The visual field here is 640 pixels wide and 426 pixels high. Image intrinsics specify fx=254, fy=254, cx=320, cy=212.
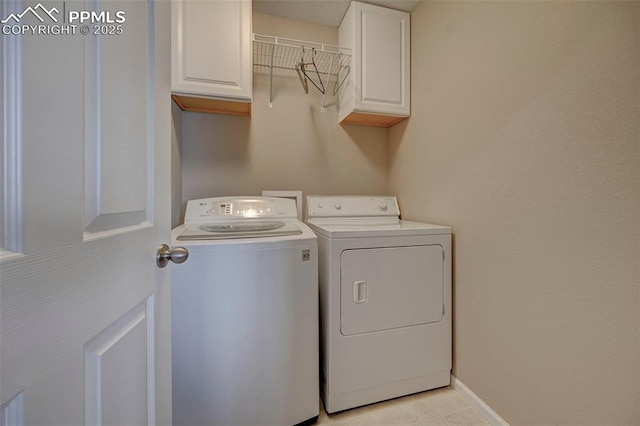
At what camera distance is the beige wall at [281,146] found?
73.7 inches

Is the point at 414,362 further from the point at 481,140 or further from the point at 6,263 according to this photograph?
the point at 6,263

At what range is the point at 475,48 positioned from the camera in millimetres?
1373

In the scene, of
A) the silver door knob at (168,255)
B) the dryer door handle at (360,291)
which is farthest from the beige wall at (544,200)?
the silver door knob at (168,255)

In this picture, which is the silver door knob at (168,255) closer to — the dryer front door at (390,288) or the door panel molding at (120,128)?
the door panel molding at (120,128)

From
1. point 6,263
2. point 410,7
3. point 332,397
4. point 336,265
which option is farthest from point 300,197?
point 6,263

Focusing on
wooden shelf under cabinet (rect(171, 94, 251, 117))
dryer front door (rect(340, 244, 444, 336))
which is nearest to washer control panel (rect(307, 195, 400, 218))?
dryer front door (rect(340, 244, 444, 336))

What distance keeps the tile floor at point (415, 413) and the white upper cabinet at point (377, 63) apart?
1866mm

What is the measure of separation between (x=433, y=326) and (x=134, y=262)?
5.01 ft

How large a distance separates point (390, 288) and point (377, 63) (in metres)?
Answer: 1.57

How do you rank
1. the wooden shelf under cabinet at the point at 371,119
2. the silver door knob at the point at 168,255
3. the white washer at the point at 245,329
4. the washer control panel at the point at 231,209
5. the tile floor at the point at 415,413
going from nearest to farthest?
the silver door knob at the point at 168,255 → the white washer at the point at 245,329 → the tile floor at the point at 415,413 → the washer control panel at the point at 231,209 → the wooden shelf under cabinet at the point at 371,119

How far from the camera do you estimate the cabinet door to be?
1.49m

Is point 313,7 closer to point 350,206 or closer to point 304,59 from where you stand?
point 304,59

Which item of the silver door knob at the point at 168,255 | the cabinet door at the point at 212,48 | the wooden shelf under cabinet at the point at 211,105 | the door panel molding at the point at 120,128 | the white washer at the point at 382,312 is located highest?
the cabinet door at the point at 212,48

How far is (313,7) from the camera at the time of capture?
6.13 feet
